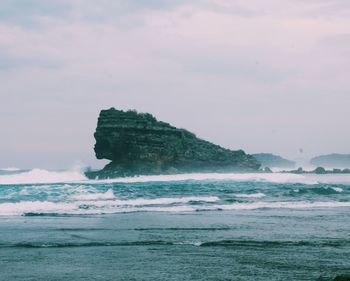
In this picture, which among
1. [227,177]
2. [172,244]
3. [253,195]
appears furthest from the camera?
[227,177]

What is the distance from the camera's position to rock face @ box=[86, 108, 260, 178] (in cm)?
7062

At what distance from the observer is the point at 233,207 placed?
29.1 m

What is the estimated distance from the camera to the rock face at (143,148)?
70.6 m

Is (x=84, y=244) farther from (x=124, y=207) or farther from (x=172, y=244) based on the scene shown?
(x=124, y=207)

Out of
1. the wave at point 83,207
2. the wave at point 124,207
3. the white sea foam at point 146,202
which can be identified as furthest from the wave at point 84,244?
the white sea foam at point 146,202

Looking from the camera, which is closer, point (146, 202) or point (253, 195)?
point (146, 202)

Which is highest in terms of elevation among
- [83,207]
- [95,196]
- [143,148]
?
[143,148]

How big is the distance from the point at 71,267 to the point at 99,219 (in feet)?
36.3

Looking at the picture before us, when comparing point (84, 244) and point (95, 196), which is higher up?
point (95, 196)

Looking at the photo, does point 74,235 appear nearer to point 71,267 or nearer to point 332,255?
point 71,267

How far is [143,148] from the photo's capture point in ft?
233

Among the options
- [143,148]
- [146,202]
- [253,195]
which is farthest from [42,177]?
[146,202]

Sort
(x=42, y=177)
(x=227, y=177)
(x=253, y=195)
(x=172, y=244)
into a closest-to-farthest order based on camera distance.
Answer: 1. (x=172, y=244)
2. (x=253, y=195)
3. (x=227, y=177)
4. (x=42, y=177)

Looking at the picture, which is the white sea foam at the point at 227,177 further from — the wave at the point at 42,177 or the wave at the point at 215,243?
the wave at the point at 215,243
